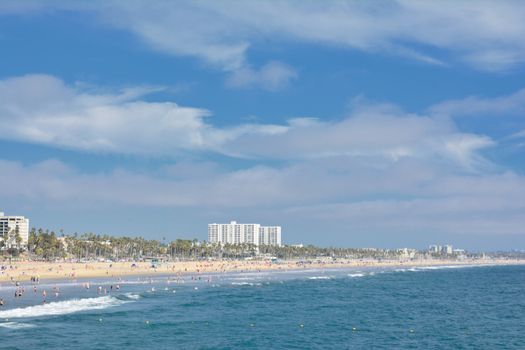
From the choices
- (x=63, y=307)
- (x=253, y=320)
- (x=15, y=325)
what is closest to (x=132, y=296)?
(x=63, y=307)

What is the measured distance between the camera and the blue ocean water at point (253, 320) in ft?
152

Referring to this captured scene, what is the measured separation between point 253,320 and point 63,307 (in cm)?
2153

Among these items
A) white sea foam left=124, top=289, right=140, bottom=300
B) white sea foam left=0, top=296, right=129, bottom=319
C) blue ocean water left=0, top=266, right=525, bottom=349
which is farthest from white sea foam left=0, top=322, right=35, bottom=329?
white sea foam left=124, top=289, right=140, bottom=300

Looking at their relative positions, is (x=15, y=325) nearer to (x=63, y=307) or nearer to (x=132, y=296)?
(x=63, y=307)

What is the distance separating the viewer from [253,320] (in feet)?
195

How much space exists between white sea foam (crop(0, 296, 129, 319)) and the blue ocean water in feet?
0.32

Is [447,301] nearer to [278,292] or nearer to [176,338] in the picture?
[278,292]

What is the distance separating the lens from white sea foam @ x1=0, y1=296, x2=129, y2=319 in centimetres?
5803

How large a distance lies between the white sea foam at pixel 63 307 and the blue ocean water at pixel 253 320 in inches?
3.8

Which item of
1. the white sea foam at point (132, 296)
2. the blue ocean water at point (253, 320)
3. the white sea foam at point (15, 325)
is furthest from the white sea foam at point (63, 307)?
the white sea foam at point (15, 325)

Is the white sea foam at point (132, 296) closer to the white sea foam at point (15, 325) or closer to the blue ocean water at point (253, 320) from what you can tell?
the blue ocean water at point (253, 320)

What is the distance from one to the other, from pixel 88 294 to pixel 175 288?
17272 mm

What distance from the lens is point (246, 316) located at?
6219cm

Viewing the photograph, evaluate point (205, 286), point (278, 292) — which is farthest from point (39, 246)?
point (278, 292)
